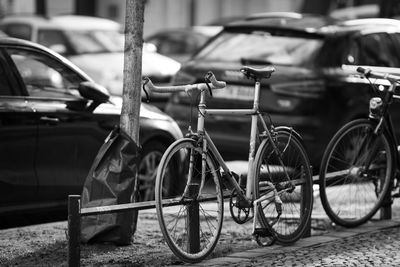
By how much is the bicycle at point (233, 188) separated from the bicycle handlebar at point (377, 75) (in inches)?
37.1

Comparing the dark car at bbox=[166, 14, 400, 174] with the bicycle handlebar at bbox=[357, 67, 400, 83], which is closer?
the bicycle handlebar at bbox=[357, 67, 400, 83]

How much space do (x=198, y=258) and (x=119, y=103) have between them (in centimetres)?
221

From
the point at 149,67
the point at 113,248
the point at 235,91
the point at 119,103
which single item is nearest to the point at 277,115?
the point at 235,91

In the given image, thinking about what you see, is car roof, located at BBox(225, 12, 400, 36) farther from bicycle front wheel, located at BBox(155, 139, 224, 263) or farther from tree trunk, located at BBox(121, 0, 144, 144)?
bicycle front wheel, located at BBox(155, 139, 224, 263)

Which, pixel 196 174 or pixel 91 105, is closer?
pixel 196 174

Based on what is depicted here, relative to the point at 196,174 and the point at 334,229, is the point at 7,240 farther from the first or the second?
the point at 334,229

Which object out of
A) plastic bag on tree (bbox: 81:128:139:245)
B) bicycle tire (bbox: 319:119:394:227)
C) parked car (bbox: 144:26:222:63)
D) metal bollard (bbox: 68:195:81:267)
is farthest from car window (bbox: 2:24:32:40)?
metal bollard (bbox: 68:195:81:267)

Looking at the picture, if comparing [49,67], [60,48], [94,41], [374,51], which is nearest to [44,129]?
[49,67]

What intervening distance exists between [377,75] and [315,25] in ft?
9.90

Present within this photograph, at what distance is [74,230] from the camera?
6219mm

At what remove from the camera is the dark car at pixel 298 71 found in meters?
10.6

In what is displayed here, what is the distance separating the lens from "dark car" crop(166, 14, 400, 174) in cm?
1057

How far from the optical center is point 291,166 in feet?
25.1

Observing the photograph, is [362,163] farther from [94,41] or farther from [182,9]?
[182,9]
